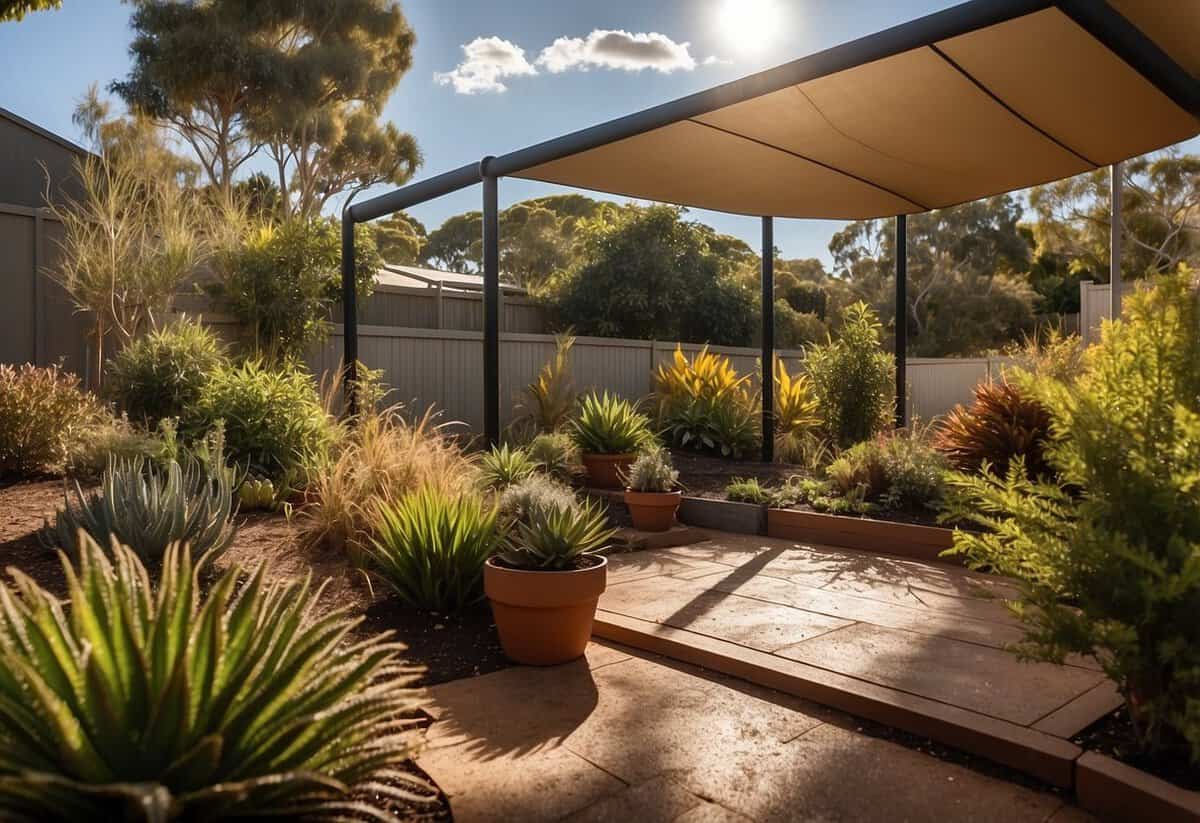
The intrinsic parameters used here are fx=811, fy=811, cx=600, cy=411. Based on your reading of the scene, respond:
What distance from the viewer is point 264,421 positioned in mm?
6297

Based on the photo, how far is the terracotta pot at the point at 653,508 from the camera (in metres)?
5.70

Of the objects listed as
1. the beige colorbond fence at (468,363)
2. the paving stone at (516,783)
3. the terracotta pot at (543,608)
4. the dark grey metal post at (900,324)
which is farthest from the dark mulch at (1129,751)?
the beige colorbond fence at (468,363)

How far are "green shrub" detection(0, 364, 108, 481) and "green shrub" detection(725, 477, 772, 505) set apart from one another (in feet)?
15.9

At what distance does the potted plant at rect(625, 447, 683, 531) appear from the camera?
18.8 ft

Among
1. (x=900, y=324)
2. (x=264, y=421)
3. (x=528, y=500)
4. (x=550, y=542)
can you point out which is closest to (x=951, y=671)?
(x=550, y=542)

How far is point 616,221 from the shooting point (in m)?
14.9

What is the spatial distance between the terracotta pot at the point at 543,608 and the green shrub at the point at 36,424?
4.38m

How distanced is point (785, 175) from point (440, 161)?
68.3 ft

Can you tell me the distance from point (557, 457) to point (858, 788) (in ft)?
15.6

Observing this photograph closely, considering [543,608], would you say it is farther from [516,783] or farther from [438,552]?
[516,783]

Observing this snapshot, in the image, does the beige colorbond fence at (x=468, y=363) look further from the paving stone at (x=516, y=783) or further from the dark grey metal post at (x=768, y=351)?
the paving stone at (x=516, y=783)

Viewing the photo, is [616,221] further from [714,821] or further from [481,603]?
[714,821]

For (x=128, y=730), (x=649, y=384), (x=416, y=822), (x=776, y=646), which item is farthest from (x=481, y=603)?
(x=649, y=384)

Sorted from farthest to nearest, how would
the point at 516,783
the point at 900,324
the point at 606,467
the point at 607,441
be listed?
the point at 900,324 < the point at 607,441 < the point at 606,467 < the point at 516,783
